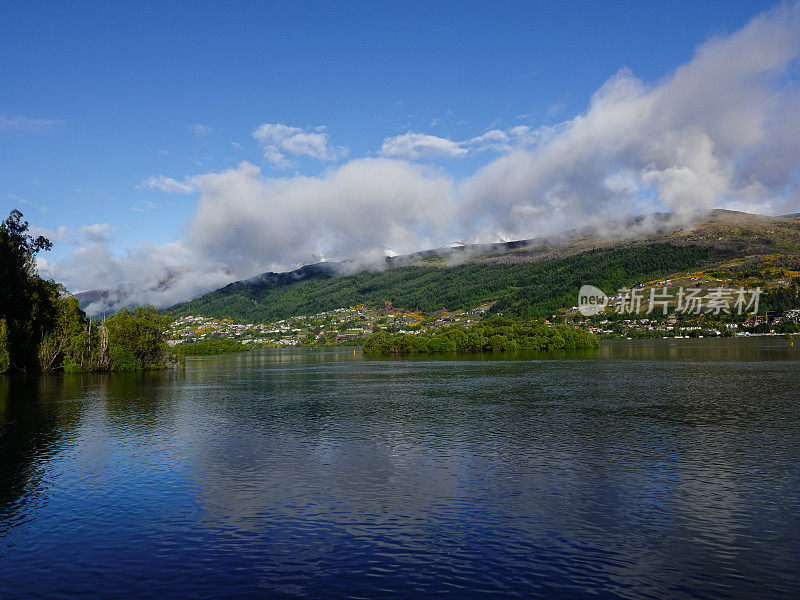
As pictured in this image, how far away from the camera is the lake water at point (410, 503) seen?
21.9m

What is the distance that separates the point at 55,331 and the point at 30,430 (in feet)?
321

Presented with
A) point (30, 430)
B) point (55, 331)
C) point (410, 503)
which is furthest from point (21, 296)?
point (410, 503)

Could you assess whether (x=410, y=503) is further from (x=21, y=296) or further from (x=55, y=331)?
(x=55, y=331)

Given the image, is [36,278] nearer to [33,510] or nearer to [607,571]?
[33,510]

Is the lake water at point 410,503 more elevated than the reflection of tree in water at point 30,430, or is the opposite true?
the reflection of tree in water at point 30,430

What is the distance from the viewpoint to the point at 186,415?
222ft

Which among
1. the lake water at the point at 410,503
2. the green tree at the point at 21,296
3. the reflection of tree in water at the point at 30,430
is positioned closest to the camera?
the lake water at the point at 410,503

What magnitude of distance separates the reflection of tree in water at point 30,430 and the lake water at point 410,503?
355 millimetres

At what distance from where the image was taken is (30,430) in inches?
2239

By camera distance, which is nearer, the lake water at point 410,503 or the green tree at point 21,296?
the lake water at point 410,503

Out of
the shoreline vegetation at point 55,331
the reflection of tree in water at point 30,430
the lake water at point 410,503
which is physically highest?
the shoreline vegetation at point 55,331

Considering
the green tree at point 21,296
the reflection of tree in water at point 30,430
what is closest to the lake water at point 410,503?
the reflection of tree in water at point 30,430

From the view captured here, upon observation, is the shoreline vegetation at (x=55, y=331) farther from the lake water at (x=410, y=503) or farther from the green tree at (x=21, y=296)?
the lake water at (x=410, y=503)

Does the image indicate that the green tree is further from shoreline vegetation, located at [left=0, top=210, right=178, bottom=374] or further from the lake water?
the lake water
